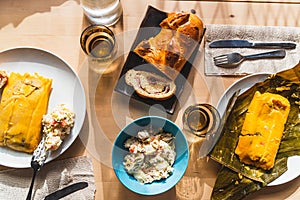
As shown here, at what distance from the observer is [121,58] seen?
1.49 metres

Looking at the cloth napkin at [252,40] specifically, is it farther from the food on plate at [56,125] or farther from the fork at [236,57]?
the food on plate at [56,125]

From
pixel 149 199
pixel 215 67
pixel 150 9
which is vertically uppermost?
pixel 150 9

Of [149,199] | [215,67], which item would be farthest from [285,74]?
[149,199]

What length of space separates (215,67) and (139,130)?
326 mm

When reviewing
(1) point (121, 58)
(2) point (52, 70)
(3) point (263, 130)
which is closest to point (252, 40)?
(3) point (263, 130)

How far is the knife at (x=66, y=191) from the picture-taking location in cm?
141

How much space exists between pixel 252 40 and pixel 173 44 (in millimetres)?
275

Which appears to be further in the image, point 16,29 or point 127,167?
point 16,29

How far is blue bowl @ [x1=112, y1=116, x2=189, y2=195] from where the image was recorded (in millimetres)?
1364

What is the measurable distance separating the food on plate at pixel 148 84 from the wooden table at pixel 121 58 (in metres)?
0.05

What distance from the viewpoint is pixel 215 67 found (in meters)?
1.49

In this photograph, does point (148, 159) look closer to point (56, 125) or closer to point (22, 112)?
point (56, 125)

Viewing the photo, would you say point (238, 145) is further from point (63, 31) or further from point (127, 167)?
point (63, 31)

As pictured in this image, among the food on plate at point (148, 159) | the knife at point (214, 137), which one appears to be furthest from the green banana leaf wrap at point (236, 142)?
the food on plate at point (148, 159)
